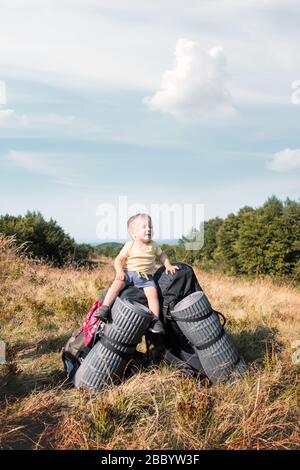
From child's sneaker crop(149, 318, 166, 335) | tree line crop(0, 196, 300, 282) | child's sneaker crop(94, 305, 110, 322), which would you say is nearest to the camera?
child's sneaker crop(149, 318, 166, 335)

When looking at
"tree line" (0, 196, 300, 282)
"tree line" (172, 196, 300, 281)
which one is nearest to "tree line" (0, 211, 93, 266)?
"tree line" (0, 196, 300, 282)

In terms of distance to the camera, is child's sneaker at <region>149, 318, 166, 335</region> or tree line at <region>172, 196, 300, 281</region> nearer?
→ child's sneaker at <region>149, 318, 166, 335</region>

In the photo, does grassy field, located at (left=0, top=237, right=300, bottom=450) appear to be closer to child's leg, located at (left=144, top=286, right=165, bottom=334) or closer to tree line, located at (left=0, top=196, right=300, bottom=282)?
child's leg, located at (left=144, top=286, right=165, bottom=334)

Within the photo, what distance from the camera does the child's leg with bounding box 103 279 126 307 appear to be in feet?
15.4

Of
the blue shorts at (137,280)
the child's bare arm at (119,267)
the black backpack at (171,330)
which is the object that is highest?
the child's bare arm at (119,267)

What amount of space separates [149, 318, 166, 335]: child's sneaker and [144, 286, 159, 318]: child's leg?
169 millimetres

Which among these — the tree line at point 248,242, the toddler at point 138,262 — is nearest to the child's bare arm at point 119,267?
the toddler at point 138,262

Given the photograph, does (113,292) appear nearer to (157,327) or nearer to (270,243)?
(157,327)

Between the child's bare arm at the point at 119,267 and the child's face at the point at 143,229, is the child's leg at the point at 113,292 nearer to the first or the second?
the child's bare arm at the point at 119,267

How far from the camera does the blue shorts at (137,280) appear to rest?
4.81 m

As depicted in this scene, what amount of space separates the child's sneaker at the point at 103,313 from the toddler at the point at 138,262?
97 mm

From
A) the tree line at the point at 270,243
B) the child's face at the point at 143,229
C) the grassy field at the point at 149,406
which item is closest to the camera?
the grassy field at the point at 149,406

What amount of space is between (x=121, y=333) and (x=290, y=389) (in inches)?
64.0
